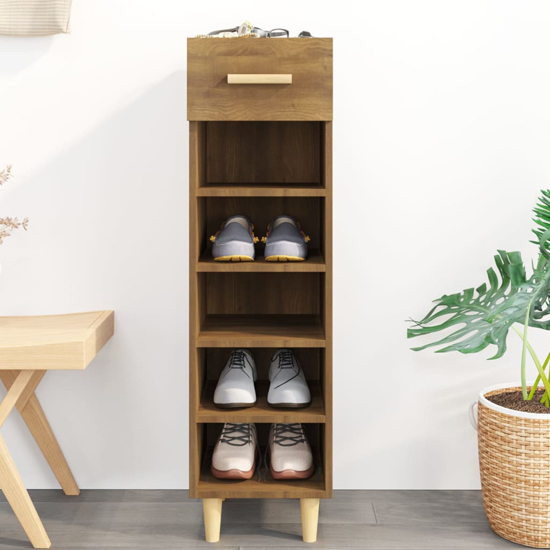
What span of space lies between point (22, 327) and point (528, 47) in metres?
1.76

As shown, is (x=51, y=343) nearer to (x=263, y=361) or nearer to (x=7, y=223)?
(x=7, y=223)

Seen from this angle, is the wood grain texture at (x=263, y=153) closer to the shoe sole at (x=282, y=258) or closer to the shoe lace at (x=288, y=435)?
the shoe sole at (x=282, y=258)

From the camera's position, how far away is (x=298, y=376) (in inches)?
70.6

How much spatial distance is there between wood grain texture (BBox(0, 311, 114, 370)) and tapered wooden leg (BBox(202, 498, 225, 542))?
0.51m

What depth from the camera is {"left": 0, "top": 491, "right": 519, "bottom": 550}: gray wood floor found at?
5.74ft

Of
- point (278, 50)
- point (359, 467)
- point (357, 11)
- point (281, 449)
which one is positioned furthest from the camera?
point (359, 467)

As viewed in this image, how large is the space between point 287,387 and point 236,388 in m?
0.14

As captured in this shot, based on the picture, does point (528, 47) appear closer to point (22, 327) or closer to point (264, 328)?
point (264, 328)

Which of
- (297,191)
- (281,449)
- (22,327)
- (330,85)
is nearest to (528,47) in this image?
(330,85)

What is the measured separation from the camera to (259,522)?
6.08 feet

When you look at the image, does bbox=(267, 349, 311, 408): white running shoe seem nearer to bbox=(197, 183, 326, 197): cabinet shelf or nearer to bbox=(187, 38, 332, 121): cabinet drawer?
bbox=(197, 183, 326, 197): cabinet shelf

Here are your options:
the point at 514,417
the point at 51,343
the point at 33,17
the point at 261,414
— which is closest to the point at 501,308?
the point at 514,417

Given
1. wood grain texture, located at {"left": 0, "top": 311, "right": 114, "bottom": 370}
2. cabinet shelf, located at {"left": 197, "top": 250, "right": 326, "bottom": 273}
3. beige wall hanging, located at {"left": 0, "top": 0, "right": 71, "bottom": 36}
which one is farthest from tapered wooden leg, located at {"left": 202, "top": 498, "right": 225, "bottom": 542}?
beige wall hanging, located at {"left": 0, "top": 0, "right": 71, "bottom": 36}

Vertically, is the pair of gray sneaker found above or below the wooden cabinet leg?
above
